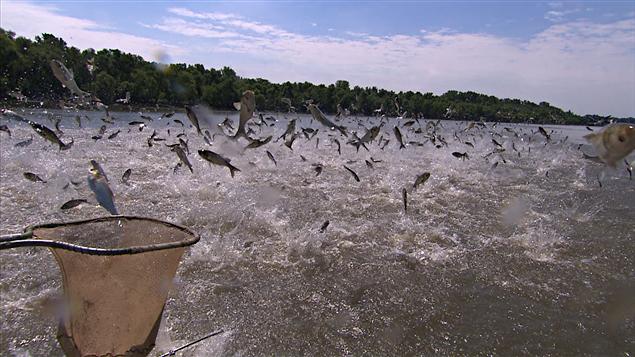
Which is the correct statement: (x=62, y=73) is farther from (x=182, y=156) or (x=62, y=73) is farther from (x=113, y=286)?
(x=113, y=286)

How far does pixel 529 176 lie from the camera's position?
65.1 feet

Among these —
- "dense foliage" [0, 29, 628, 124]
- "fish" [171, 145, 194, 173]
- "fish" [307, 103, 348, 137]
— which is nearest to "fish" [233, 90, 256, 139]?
"fish" [307, 103, 348, 137]

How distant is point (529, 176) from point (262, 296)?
17323 mm

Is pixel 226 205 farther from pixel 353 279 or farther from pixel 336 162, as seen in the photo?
pixel 336 162

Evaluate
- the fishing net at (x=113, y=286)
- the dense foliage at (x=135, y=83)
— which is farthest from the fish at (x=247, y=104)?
the dense foliage at (x=135, y=83)

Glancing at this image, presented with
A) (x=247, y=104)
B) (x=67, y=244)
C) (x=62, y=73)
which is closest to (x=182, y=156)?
(x=62, y=73)

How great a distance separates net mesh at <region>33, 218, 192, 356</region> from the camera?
2.40m

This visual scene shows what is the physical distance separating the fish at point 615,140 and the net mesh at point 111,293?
13.4 feet

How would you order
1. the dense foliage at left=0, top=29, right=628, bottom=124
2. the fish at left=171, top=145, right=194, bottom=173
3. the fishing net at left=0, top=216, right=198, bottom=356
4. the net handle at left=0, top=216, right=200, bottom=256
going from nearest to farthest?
the net handle at left=0, top=216, right=200, bottom=256
the fishing net at left=0, top=216, right=198, bottom=356
the fish at left=171, top=145, right=194, bottom=173
the dense foliage at left=0, top=29, right=628, bottom=124

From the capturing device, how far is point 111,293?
251cm

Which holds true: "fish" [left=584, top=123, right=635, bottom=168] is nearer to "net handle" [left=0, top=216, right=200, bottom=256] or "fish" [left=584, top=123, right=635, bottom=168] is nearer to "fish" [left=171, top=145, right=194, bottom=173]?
"net handle" [left=0, top=216, right=200, bottom=256]

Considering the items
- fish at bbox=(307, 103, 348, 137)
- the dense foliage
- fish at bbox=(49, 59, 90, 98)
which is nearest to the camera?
fish at bbox=(49, 59, 90, 98)

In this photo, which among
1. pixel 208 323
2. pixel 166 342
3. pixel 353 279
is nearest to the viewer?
pixel 166 342

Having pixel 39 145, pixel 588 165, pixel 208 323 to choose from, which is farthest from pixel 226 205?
pixel 588 165
